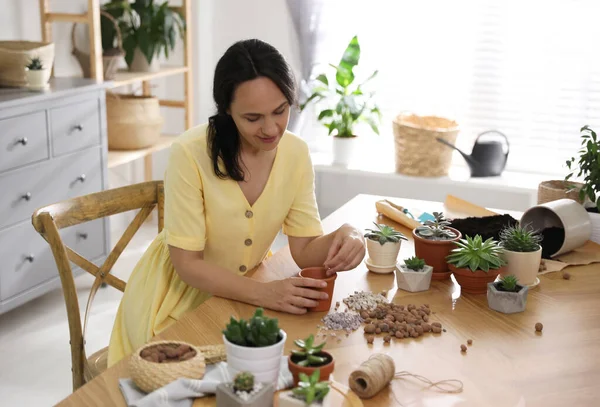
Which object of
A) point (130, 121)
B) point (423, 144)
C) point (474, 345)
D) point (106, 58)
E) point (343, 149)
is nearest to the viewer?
point (474, 345)

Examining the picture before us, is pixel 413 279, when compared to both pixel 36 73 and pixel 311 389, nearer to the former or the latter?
pixel 311 389

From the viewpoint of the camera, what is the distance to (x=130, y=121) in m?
4.00

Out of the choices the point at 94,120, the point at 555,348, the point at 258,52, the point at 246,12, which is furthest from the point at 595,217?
the point at 246,12

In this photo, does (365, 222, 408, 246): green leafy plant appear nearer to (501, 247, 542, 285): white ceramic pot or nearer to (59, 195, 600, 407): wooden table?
(59, 195, 600, 407): wooden table

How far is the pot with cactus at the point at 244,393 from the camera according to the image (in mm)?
1163

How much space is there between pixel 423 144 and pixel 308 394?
10.5ft

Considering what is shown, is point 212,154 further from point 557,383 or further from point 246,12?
point 246,12

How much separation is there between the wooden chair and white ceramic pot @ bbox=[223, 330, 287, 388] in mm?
828

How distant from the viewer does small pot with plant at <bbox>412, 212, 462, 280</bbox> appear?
1.88 meters

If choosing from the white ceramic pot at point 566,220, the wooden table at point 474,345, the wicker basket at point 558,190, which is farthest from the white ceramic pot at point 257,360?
the wicker basket at point 558,190

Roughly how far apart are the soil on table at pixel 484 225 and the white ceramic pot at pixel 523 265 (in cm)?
19

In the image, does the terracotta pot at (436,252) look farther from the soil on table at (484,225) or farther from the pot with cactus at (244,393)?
the pot with cactus at (244,393)

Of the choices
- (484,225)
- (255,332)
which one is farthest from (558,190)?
(255,332)

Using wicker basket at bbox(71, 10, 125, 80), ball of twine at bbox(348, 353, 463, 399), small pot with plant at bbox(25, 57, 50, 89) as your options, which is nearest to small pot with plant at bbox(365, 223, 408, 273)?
ball of twine at bbox(348, 353, 463, 399)
